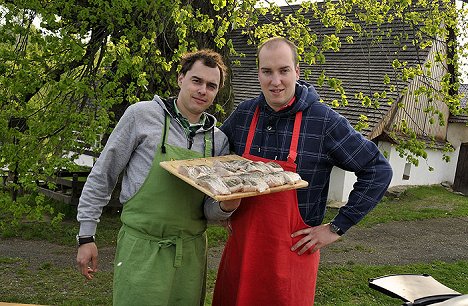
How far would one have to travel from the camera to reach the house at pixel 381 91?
1193cm

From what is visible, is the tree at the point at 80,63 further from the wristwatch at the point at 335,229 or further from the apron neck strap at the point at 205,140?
the wristwatch at the point at 335,229

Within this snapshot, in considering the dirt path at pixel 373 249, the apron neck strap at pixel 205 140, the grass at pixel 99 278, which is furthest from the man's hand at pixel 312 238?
the dirt path at pixel 373 249

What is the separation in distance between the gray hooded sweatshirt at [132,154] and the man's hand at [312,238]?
1.33 ft

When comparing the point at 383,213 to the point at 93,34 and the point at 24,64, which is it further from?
the point at 24,64

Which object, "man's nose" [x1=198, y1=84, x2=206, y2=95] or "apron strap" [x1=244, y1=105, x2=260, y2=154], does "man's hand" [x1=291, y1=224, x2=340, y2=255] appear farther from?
"man's nose" [x1=198, y1=84, x2=206, y2=95]

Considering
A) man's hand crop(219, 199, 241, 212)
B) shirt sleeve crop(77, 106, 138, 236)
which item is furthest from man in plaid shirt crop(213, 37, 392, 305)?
shirt sleeve crop(77, 106, 138, 236)

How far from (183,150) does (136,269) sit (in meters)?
0.65

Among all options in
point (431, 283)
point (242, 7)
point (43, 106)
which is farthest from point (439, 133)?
point (431, 283)

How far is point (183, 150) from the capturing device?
7.81ft

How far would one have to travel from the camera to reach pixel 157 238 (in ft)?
7.61

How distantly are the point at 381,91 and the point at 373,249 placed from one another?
187 inches

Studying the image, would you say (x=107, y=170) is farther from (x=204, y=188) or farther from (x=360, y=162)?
(x=360, y=162)

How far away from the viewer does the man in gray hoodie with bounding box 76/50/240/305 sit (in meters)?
2.30

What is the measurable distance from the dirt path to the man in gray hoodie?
4747 mm
